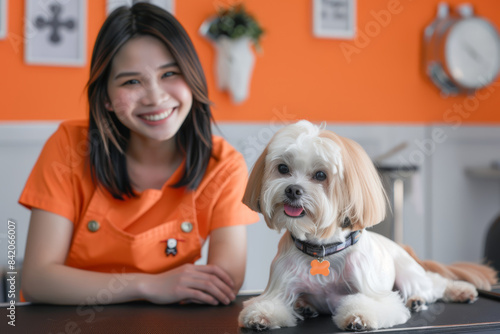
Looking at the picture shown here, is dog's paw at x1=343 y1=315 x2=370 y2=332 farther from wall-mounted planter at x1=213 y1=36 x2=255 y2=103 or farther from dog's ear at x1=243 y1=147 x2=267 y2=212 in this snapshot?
wall-mounted planter at x1=213 y1=36 x2=255 y2=103

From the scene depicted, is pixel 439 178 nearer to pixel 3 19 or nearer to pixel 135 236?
pixel 135 236

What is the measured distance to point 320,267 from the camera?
0.85m

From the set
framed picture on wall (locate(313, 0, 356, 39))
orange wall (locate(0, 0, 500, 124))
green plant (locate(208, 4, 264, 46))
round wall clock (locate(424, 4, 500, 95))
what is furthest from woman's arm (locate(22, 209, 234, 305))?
round wall clock (locate(424, 4, 500, 95))

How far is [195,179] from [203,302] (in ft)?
1.08

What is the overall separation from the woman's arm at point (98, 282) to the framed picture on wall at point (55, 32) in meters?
1.73

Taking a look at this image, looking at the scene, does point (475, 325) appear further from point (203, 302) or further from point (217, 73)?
point (217, 73)

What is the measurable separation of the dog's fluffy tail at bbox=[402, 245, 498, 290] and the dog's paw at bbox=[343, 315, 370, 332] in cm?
26

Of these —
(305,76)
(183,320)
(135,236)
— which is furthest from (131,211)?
(305,76)

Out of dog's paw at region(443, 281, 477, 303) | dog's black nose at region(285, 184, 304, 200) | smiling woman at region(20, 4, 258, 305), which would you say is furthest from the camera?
smiling woman at region(20, 4, 258, 305)

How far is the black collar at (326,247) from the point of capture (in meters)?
0.85

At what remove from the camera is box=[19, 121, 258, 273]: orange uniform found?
4.20 feet

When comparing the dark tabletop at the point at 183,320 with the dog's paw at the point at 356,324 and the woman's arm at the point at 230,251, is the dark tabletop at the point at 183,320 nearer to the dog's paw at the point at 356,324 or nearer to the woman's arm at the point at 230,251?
the dog's paw at the point at 356,324

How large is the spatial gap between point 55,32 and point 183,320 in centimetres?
223

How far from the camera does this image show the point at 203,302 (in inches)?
44.0
